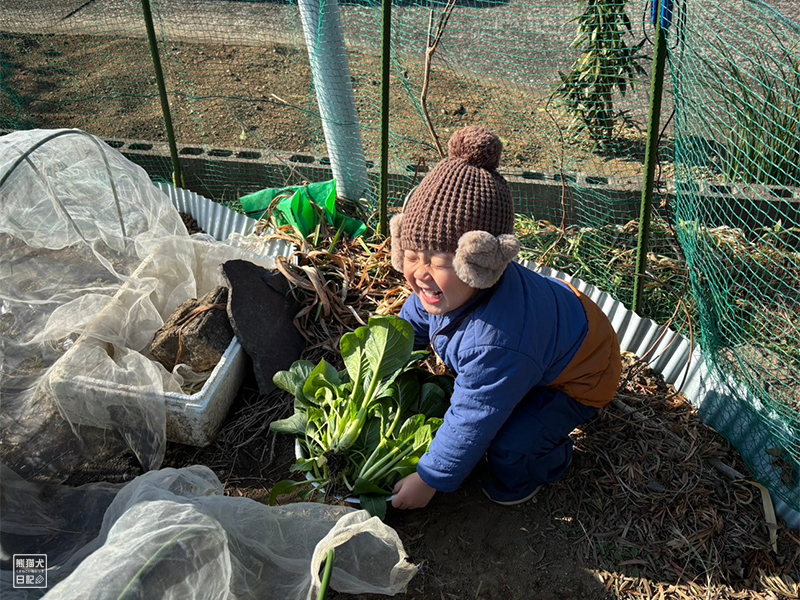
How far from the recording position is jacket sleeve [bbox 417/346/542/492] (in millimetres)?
2061

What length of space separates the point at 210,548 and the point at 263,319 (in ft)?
3.87

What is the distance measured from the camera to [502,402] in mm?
2078

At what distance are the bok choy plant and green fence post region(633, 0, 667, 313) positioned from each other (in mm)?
966

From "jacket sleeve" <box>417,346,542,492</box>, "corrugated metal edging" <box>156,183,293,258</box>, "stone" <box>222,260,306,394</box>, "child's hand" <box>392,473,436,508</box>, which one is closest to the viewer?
"jacket sleeve" <box>417,346,542,492</box>

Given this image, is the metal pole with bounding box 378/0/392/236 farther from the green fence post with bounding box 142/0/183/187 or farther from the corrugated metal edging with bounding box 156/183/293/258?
the green fence post with bounding box 142/0/183/187

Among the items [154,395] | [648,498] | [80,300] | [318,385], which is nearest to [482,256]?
[318,385]

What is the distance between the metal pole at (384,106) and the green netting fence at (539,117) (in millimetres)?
104

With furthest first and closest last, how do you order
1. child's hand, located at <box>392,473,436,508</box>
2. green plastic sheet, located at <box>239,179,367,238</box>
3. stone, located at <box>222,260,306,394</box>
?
1. green plastic sheet, located at <box>239,179,367,238</box>
2. stone, located at <box>222,260,306,394</box>
3. child's hand, located at <box>392,473,436,508</box>

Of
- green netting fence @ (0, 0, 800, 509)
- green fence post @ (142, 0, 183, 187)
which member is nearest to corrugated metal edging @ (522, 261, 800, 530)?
green netting fence @ (0, 0, 800, 509)

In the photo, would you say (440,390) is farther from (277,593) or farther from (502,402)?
(277,593)

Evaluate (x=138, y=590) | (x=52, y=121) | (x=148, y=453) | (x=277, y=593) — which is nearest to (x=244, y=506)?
(x=277, y=593)

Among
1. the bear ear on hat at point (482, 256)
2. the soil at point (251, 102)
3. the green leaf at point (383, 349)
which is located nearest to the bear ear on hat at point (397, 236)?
the bear ear on hat at point (482, 256)

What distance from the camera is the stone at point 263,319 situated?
9.05 ft

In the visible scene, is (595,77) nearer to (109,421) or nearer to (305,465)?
(305,465)
